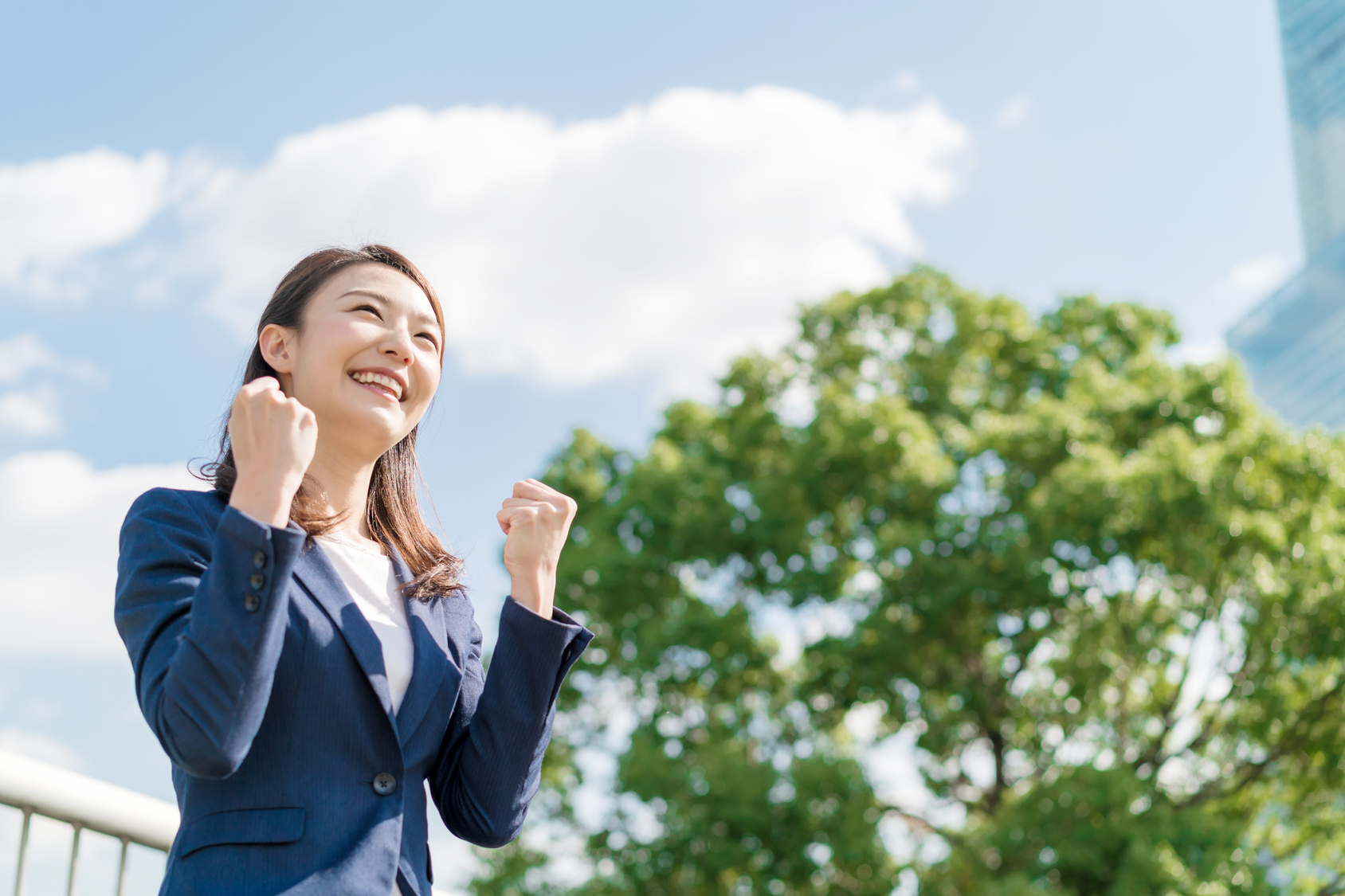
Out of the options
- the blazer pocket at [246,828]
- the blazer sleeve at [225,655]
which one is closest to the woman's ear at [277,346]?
the blazer sleeve at [225,655]

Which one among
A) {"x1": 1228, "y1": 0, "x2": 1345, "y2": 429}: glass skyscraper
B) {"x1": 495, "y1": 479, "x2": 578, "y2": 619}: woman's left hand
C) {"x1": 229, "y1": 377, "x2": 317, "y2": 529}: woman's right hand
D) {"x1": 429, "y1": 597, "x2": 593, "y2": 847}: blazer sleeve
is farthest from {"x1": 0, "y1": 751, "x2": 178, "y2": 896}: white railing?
{"x1": 1228, "y1": 0, "x2": 1345, "y2": 429}: glass skyscraper

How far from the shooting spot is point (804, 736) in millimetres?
11586

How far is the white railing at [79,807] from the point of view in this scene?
6.32 feet

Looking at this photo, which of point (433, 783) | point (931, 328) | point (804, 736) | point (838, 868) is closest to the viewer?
point (433, 783)

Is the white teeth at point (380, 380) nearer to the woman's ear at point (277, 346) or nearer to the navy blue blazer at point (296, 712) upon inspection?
the woman's ear at point (277, 346)

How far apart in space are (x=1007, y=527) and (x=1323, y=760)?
3518 mm

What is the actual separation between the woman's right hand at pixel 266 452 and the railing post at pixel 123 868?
1228 mm

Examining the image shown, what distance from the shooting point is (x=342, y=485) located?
1.62 m

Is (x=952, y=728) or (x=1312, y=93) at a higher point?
(x=1312, y=93)

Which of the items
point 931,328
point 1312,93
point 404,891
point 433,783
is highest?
point 1312,93

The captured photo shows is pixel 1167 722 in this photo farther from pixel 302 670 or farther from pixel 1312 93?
pixel 1312 93

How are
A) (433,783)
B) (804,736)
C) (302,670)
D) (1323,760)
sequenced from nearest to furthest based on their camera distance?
(302,670) → (433,783) → (1323,760) → (804,736)

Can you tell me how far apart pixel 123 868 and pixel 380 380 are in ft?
3.96

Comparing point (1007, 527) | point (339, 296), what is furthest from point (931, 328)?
point (339, 296)
